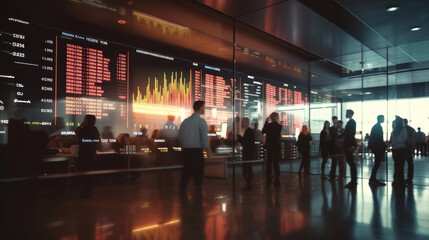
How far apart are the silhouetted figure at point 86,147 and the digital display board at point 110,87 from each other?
45 cm

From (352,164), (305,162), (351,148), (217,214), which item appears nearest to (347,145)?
(351,148)

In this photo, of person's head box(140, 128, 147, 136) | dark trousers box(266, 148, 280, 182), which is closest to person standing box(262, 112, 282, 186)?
dark trousers box(266, 148, 280, 182)

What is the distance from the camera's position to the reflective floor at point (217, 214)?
2.91 m

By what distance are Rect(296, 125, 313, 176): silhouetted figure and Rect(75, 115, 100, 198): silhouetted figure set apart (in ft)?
16.7

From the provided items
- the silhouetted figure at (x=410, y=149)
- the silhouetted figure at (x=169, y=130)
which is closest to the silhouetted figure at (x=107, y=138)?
the silhouetted figure at (x=169, y=130)

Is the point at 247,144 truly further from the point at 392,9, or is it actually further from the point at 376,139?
the point at 392,9

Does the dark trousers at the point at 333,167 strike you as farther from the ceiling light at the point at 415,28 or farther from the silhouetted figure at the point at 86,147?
the silhouetted figure at the point at 86,147

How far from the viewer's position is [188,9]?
5773 mm

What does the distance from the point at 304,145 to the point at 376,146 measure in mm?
1785

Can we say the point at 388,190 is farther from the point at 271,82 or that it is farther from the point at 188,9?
the point at 188,9

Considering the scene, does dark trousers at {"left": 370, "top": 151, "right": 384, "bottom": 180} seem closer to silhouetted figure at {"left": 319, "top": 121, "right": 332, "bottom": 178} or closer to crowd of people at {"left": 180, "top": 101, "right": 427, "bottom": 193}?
crowd of people at {"left": 180, "top": 101, "right": 427, "bottom": 193}

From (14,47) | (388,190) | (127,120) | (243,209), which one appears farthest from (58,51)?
(388,190)

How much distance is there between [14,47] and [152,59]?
2.72 m

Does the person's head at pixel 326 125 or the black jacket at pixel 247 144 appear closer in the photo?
the black jacket at pixel 247 144
